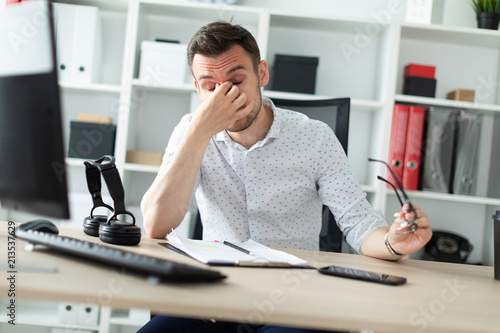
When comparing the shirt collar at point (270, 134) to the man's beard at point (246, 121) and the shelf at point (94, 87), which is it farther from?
the shelf at point (94, 87)

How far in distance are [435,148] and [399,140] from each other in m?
0.17

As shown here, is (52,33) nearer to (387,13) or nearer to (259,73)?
(259,73)

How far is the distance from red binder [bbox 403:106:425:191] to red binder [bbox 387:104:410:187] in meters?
0.02

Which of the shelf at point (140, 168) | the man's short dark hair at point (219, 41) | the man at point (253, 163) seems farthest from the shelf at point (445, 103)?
the shelf at point (140, 168)

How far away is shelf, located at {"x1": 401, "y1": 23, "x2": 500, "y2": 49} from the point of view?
2.31m

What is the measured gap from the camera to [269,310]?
0.57 metres

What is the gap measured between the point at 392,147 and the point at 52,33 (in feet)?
6.23

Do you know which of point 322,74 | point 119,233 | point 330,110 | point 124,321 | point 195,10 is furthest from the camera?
point 322,74

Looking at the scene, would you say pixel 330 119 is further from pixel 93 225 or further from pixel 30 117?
pixel 30 117

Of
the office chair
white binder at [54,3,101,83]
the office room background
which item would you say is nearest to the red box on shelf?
the office room background

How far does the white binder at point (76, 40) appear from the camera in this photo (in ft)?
7.30

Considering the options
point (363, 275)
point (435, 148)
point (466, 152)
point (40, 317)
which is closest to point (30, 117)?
point (363, 275)

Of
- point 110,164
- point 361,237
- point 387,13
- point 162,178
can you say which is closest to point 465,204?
point 387,13

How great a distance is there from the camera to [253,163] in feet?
4.70
